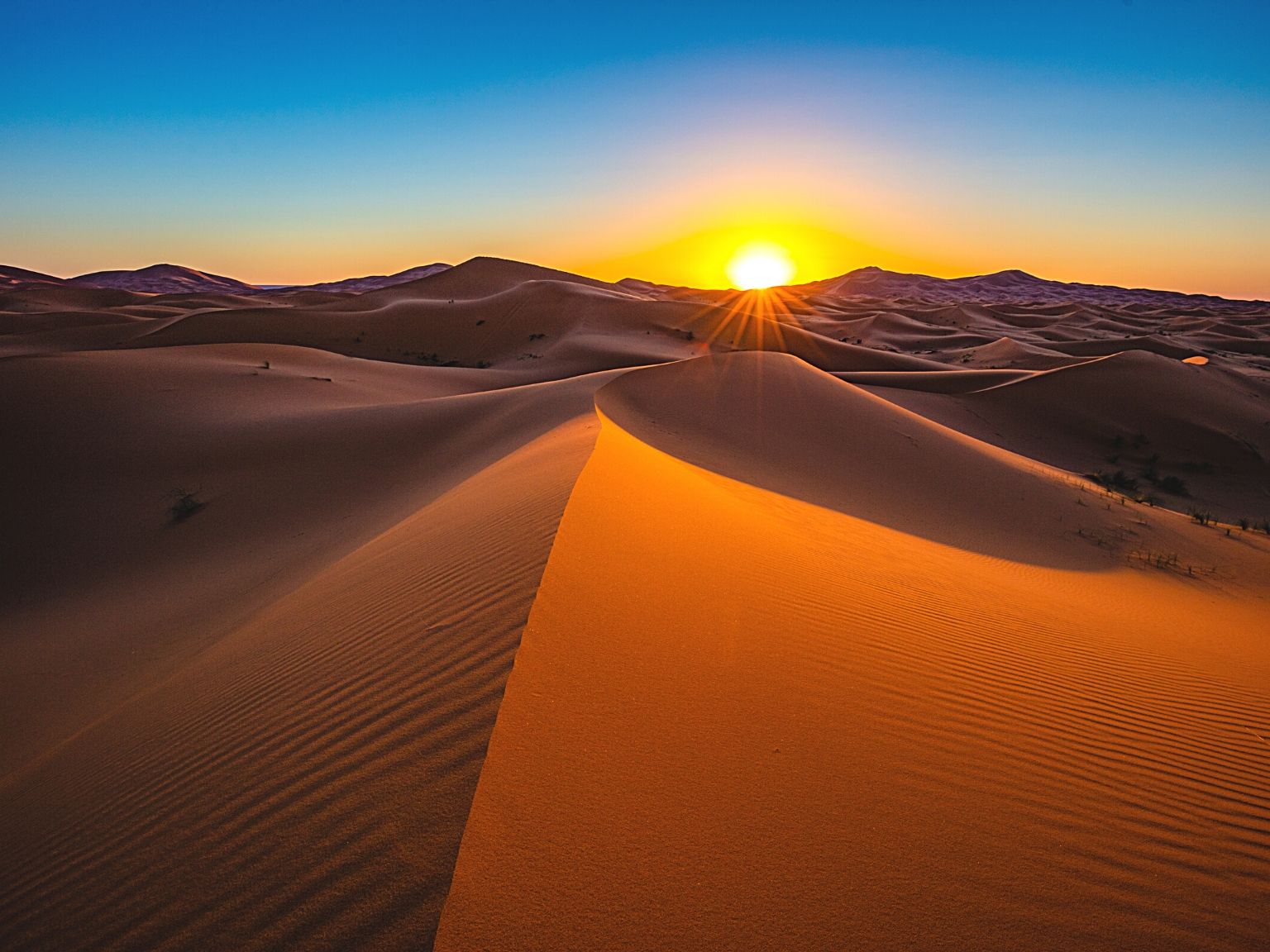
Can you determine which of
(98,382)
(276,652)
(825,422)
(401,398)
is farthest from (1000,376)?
(98,382)

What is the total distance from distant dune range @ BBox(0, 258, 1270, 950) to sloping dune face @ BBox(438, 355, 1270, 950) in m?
0.02

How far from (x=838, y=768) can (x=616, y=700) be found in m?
0.94

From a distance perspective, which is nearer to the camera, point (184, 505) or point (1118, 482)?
point (184, 505)

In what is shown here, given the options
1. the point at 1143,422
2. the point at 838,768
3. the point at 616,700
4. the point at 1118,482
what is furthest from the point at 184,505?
the point at 1143,422

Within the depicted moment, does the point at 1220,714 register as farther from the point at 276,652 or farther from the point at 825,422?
the point at 825,422

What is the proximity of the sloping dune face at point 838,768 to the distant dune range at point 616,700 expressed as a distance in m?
0.02

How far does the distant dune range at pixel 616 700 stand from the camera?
6.45 ft

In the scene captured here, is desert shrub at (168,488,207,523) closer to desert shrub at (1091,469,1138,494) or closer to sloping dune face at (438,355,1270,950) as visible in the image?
sloping dune face at (438,355,1270,950)

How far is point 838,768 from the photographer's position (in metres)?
2.54

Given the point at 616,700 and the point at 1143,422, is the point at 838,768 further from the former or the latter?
the point at 1143,422

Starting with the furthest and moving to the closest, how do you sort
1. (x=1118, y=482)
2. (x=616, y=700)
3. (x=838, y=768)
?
(x=1118, y=482) < (x=616, y=700) < (x=838, y=768)

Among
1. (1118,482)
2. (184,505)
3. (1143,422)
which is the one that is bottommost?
(1118,482)

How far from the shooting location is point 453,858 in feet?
6.08

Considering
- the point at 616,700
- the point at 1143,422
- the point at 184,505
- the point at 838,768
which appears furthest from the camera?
the point at 1143,422
